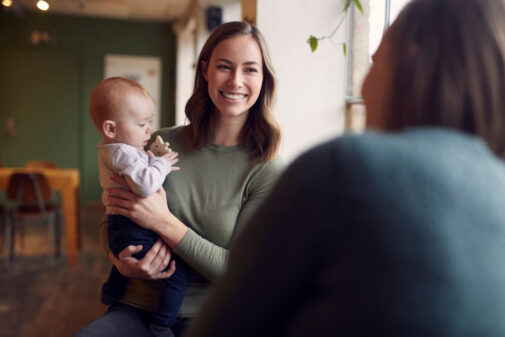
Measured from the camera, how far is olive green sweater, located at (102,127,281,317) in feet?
4.18

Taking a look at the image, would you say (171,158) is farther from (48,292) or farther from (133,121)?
(48,292)

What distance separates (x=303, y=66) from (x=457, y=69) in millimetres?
1710

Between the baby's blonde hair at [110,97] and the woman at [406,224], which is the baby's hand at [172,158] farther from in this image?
the woman at [406,224]

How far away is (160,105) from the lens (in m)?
7.27

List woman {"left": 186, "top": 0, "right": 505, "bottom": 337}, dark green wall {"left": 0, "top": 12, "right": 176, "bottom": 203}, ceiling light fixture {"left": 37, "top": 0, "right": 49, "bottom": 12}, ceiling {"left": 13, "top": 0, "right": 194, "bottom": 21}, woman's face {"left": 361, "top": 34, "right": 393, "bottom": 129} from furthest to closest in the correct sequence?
dark green wall {"left": 0, "top": 12, "right": 176, "bottom": 203} < ceiling {"left": 13, "top": 0, "right": 194, "bottom": 21} < ceiling light fixture {"left": 37, "top": 0, "right": 49, "bottom": 12} < woman's face {"left": 361, "top": 34, "right": 393, "bottom": 129} < woman {"left": 186, "top": 0, "right": 505, "bottom": 337}

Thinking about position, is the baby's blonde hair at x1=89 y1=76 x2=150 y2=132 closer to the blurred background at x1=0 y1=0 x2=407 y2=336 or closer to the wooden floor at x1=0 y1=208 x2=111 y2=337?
the blurred background at x1=0 y1=0 x2=407 y2=336

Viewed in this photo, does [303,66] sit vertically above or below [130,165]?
above

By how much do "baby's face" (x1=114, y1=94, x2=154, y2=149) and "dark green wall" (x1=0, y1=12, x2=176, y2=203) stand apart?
6.01 meters

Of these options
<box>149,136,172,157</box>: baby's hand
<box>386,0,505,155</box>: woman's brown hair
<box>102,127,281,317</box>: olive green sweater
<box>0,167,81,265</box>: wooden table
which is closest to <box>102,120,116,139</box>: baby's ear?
<box>149,136,172,157</box>: baby's hand

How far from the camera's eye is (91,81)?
696cm

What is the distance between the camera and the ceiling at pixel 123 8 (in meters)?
6.10

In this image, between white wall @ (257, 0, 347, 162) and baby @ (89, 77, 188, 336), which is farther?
white wall @ (257, 0, 347, 162)

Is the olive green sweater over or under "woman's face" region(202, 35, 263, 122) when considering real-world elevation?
under

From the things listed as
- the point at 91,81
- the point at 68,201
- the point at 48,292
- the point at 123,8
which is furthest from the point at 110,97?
the point at 91,81
